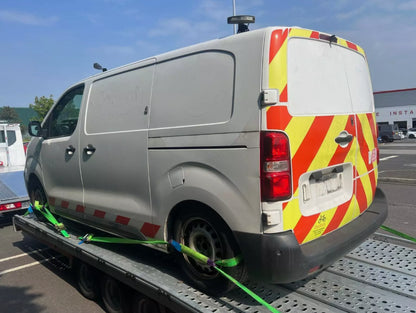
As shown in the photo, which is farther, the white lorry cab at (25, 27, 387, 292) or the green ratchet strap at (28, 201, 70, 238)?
the green ratchet strap at (28, 201, 70, 238)

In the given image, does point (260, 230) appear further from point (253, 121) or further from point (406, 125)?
point (406, 125)

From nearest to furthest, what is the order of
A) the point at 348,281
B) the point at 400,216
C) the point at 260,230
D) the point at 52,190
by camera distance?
the point at 260,230 → the point at 348,281 → the point at 52,190 → the point at 400,216

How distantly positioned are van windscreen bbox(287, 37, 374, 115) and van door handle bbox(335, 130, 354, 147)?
180 millimetres

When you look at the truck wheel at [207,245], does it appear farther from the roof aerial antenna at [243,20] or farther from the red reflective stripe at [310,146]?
the roof aerial antenna at [243,20]

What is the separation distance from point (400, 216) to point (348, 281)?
4.57m

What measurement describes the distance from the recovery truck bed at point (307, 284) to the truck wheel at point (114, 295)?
0.71 feet

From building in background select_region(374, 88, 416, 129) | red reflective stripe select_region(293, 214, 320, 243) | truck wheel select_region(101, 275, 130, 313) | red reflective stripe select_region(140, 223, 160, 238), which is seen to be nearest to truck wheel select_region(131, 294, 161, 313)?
truck wheel select_region(101, 275, 130, 313)

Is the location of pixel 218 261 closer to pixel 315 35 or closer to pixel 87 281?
pixel 315 35

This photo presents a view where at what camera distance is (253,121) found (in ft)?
7.59

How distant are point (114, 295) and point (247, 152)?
2201 mm

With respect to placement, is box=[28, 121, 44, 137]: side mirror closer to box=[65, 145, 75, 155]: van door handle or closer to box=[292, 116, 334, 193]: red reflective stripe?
box=[65, 145, 75, 155]: van door handle

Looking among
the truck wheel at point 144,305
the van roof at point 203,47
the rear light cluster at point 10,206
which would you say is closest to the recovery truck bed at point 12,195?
the rear light cluster at point 10,206

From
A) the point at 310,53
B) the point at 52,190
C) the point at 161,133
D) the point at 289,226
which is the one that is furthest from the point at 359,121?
the point at 52,190

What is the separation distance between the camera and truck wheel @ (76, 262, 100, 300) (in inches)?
149
